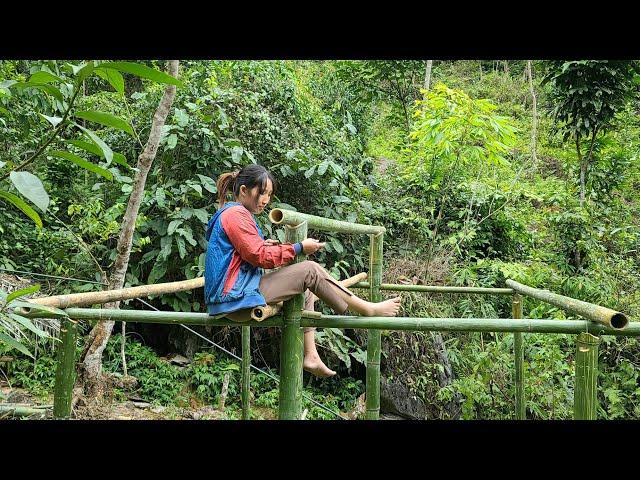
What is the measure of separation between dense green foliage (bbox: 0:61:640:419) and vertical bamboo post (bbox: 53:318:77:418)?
2.04 m

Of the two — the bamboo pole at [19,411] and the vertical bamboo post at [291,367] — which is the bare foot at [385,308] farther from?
the bamboo pole at [19,411]

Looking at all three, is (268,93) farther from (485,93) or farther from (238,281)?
(485,93)

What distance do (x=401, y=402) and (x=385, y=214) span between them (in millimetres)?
1943

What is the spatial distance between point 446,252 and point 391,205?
76 cm

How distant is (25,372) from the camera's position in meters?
4.37

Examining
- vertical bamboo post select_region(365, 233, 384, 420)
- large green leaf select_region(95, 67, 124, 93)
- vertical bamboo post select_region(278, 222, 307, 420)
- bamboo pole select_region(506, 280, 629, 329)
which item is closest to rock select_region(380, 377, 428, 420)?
vertical bamboo post select_region(365, 233, 384, 420)

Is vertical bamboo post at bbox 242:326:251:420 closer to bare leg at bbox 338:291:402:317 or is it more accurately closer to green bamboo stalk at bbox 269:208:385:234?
green bamboo stalk at bbox 269:208:385:234

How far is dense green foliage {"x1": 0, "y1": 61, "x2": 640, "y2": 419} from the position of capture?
4.59m

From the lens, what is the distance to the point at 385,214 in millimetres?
6020

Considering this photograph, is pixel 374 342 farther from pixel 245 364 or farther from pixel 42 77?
pixel 42 77

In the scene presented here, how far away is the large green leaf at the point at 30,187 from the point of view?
685mm

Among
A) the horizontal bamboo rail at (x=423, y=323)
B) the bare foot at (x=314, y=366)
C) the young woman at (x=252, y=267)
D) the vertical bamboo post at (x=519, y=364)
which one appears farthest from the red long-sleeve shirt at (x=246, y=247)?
the vertical bamboo post at (x=519, y=364)

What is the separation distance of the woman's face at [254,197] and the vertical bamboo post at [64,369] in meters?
0.75

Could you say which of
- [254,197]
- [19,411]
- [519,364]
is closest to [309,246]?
[254,197]
